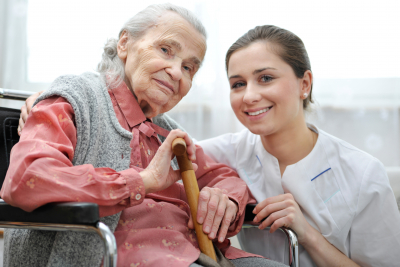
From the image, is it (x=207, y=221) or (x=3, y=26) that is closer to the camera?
(x=207, y=221)

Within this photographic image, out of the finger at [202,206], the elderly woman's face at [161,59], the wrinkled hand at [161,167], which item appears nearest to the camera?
the wrinkled hand at [161,167]

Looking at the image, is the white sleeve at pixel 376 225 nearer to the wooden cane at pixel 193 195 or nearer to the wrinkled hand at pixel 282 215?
the wrinkled hand at pixel 282 215

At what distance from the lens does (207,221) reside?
1.05 m

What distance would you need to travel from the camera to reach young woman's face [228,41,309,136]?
134 centimetres

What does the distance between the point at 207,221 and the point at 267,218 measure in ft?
0.91

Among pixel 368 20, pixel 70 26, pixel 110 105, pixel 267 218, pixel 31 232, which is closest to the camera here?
pixel 31 232

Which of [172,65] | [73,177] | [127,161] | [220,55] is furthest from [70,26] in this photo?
[73,177]

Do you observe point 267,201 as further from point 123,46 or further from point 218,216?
point 123,46

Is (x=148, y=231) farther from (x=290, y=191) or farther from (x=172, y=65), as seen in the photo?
(x=290, y=191)

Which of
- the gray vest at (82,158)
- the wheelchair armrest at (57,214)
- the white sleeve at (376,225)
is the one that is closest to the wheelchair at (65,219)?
the wheelchair armrest at (57,214)

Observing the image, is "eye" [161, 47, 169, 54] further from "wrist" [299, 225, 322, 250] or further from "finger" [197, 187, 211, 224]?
"wrist" [299, 225, 322, 250]

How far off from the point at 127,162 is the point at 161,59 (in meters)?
0.36

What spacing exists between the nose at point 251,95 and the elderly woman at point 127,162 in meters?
0.22

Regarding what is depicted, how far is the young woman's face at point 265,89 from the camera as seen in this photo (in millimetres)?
1344
